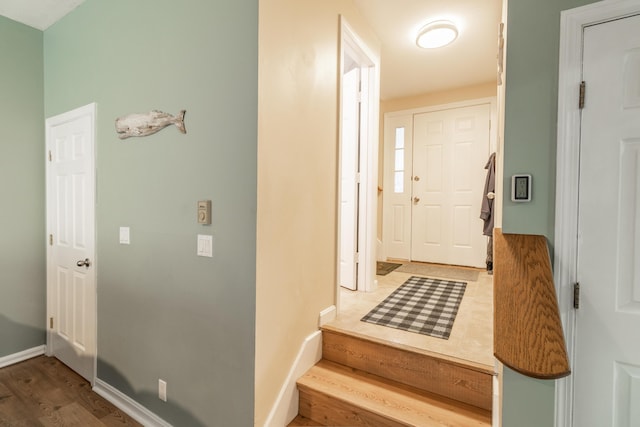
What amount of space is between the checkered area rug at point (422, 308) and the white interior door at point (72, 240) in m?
2.24

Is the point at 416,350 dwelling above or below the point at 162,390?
above

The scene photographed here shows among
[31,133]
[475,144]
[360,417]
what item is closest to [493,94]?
[475,144]

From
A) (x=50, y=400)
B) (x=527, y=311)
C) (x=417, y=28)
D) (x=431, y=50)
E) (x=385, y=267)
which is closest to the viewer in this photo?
(x=527, y=311)

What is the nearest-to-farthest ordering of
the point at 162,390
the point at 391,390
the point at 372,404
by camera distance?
1. the point at 372,404
2. the point at 391,390
3. the point at 162,390

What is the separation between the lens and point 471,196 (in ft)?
13.2

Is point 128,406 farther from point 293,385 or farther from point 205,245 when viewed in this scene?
point 205,245

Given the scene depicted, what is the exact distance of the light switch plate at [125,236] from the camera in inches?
79.1

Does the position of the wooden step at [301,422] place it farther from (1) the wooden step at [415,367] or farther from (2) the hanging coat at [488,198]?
(2) the hanging coat at [488,198]

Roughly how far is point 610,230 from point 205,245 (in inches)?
71.9

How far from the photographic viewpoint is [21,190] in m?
2.62

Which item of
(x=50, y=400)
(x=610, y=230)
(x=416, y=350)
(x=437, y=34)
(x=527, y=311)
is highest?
(x=437, y=34)

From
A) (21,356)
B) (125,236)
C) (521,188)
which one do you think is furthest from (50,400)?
(521,188)

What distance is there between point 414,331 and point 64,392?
8.86ft

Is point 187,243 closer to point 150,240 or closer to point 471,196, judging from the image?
point 150,240
